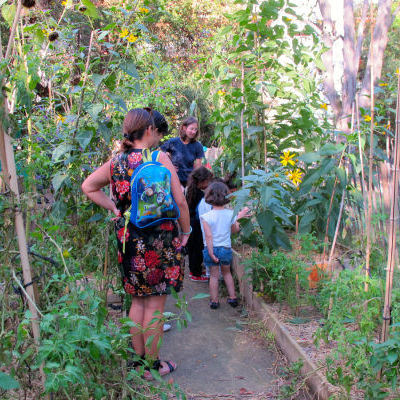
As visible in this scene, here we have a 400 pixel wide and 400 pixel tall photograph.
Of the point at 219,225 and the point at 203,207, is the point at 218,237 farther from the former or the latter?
the point at 203,207

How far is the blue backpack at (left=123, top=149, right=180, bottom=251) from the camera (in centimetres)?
277

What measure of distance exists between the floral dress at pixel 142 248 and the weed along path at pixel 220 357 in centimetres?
76

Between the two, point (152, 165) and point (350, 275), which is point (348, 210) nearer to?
point (350, 275)

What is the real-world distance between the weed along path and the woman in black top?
1.99 meters

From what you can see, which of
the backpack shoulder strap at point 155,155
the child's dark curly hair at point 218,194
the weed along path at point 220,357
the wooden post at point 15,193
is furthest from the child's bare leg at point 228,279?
the wooden post at point 15,193

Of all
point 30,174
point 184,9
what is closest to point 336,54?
point 184,9

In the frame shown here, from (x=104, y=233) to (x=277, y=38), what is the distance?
2598mm

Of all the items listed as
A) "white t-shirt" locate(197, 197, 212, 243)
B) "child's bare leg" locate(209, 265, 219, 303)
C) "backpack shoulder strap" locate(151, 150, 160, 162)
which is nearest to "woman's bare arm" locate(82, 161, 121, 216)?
"backpack shoulder strap" locate(151, 150, 160, 162)

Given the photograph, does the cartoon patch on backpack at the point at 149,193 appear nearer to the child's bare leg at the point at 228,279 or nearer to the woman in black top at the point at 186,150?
the child's bare leg at the point at 228,279

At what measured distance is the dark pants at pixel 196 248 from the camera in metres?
5.47

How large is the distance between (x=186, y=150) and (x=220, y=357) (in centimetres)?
304

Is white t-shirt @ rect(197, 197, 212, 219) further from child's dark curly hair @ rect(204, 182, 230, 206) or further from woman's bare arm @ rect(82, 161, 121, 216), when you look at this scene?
woman's bare arm @ rect(82, 161, 121, 216)

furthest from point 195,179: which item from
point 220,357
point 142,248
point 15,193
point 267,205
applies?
point 15,193

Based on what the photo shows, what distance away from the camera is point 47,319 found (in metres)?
1.78
